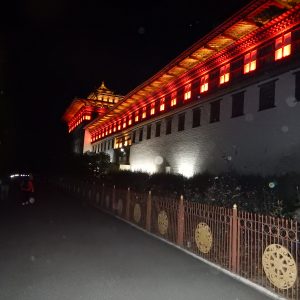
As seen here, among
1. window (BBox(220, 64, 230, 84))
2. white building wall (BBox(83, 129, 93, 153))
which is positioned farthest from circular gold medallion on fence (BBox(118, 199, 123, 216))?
white building wall (BBox(83, 129, 93, 153))

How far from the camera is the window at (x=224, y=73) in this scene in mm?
24172

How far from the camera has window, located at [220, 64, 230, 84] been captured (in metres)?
24.2

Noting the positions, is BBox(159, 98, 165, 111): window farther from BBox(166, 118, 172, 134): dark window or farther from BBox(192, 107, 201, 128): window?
BBox(192, 107, 201, 128): window

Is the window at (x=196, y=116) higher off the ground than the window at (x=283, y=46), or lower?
lower

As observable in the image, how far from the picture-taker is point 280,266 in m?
6.06

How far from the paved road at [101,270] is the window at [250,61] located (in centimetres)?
1428

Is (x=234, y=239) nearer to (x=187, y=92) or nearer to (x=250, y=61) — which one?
(x=250, y=61)

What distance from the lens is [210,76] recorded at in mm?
26406

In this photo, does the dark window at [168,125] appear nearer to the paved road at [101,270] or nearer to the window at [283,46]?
the window at [283,46]

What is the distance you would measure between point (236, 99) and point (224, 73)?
2.92 meters

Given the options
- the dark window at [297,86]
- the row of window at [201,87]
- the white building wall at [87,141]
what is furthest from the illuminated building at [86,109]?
the dark window at [297,86]

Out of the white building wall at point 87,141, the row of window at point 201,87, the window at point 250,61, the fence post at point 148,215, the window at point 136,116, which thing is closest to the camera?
the fence post at point 148,215

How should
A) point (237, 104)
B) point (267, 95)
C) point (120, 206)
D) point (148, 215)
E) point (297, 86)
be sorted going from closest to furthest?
point (148, 215) < point (120, 206) < point (297, 86) < point (267, 95) < point (237, 104)

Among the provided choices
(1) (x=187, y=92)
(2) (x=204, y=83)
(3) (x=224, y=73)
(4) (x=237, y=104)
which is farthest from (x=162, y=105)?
(4) (x=237, y=104)
